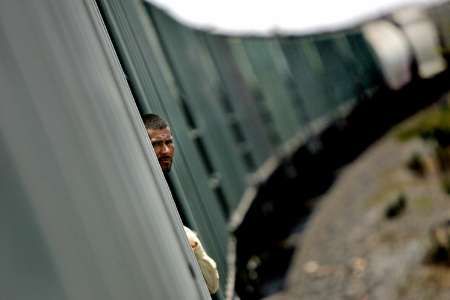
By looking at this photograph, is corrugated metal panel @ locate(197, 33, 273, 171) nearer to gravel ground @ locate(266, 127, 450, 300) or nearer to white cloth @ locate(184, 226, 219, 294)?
gravel ground @ locate(266, 127, 450, 300)

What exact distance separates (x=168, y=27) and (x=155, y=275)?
467cm

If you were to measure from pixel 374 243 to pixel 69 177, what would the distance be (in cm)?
636

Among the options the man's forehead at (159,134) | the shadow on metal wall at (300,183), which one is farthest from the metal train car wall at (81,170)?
the shadow on metal wall at (300,183)

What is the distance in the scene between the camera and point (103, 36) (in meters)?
1.80

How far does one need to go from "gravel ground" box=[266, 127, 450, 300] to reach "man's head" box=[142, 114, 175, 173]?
339 cm

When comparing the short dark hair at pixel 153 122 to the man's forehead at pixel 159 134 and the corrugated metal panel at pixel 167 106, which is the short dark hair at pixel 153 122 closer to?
the man's forehead at pixel 159 134

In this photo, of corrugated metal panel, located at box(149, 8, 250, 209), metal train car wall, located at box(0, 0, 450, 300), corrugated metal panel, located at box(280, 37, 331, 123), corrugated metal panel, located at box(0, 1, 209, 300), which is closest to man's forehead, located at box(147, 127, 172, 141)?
metal train car wall, located at box(0, 0, 450, 300)

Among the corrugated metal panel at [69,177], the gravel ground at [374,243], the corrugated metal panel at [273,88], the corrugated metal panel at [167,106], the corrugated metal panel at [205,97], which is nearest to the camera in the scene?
the corrugated metal panel at [69,177]

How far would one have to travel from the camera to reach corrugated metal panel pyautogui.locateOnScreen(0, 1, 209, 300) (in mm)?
1271

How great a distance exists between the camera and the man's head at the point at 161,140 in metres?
2.64

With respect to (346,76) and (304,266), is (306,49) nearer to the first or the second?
(346,76)

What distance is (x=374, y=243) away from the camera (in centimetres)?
715

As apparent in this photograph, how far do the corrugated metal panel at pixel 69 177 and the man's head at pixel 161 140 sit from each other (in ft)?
3.02

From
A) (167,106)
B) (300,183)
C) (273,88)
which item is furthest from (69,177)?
(300,183)
